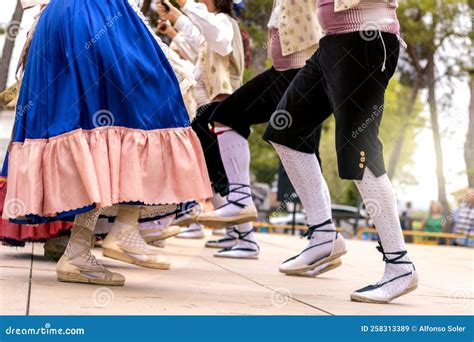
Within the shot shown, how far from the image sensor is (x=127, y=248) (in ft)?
13.3

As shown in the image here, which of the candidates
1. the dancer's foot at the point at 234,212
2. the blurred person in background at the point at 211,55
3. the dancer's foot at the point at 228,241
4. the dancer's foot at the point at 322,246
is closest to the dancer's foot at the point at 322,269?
the dancer's foot at the point at 322,246

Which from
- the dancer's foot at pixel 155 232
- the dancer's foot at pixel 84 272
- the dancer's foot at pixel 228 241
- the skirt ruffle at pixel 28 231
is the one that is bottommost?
the dancer's foot at pixel 228 241

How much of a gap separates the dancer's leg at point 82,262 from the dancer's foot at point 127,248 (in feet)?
1.02

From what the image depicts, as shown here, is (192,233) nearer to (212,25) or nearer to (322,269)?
(212,25)

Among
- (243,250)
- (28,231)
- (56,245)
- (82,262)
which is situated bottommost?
(243,250)

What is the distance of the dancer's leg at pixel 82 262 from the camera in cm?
362

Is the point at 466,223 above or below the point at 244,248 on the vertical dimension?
below

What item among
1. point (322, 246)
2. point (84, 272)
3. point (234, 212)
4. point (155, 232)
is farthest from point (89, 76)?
point (155, 232)

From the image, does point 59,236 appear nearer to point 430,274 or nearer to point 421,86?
point 430,274

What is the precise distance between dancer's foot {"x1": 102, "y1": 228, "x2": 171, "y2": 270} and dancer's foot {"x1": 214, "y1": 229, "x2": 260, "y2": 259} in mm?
1741

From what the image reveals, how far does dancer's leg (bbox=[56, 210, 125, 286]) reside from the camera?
362cm

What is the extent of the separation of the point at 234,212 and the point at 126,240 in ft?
4.58

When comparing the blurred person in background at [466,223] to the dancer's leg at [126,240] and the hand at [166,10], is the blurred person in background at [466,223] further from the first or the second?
the dancer's leg at [126,240]
